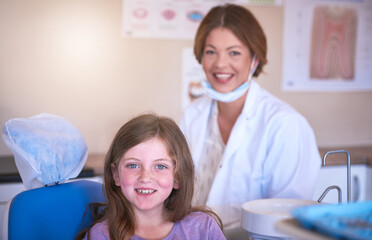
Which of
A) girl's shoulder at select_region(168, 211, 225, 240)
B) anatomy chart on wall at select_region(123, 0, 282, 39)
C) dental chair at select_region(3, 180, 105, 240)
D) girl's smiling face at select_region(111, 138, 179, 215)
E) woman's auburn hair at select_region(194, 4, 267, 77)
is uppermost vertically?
anatomy chart on wall at select_region(123, 0, 282, 39)

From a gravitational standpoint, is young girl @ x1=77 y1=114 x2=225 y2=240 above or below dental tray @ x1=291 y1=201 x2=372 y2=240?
below

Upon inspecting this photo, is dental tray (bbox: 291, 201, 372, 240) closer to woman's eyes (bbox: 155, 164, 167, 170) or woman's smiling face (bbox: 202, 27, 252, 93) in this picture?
woman's eyes (bbox: 155, 164, 167, 170)

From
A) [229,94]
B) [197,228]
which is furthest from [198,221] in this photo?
[229,94]

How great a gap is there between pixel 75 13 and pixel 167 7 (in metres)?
0.50

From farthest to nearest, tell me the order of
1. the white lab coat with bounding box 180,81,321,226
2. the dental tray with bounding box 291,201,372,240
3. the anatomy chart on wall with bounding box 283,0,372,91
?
the anatomy chart on wall with bounding box 283,0,372,91, the white lab coat with bounding box 180,81,321,226, the dental tray with bounding box 291,201,372,240

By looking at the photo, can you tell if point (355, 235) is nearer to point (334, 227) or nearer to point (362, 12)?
point (334, 227)

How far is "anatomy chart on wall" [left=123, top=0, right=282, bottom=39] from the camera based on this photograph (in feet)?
8.19

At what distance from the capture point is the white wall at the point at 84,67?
234 cm

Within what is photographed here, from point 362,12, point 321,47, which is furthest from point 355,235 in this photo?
point 362,12

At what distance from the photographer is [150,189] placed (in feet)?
4.05

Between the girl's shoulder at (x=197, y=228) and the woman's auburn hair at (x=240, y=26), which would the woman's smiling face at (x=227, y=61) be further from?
the girl's shoulder at (x=197, y=228)

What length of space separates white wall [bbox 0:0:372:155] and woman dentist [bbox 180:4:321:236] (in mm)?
615

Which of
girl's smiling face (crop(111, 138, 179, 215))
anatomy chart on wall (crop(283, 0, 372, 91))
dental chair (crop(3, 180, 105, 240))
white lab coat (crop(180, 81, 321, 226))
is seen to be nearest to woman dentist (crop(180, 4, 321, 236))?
white lab coat (crop(180, 81, 321, 226))

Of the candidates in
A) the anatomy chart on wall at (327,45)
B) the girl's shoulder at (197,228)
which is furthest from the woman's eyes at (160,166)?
the anatomy chart on wall at (327,45)
